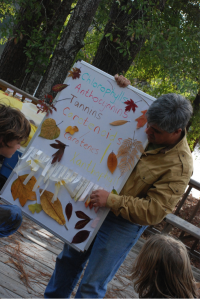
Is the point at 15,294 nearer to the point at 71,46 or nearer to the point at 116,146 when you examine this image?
the point at 116,146

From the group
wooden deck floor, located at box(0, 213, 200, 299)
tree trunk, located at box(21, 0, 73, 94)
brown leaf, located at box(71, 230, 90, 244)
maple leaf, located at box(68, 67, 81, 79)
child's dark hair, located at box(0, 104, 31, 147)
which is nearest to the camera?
child's dark hair, located at box(0, 104, 31, 147)

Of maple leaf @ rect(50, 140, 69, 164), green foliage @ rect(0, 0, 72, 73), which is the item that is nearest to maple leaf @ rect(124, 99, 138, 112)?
maple leaf @ rect(50, 140, 69, 164)

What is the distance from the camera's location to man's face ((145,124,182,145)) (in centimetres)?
157

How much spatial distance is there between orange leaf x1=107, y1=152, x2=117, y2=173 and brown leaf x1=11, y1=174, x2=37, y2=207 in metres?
0.51

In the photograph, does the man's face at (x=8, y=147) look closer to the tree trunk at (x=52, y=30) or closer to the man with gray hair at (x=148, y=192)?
the man with gray hair at (x=148, y=192)

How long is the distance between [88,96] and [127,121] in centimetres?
33

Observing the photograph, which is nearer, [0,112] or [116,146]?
[0,112]

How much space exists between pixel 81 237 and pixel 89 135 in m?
0.66

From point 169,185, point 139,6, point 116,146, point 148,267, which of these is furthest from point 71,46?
point 148,267

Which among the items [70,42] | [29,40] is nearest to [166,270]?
[70,42]

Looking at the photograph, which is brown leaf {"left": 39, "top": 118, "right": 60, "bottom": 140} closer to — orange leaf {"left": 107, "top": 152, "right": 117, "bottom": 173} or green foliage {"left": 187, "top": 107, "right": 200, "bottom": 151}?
orange leaf {"left": 107, "top": 152, "right": 117, "bottom": 173}

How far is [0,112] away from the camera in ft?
4.75

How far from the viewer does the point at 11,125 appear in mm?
1448

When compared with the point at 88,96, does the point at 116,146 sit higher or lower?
lower
